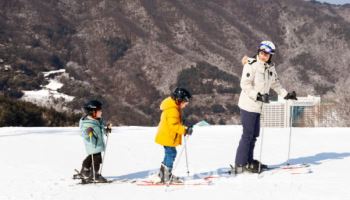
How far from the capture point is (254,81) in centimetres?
660

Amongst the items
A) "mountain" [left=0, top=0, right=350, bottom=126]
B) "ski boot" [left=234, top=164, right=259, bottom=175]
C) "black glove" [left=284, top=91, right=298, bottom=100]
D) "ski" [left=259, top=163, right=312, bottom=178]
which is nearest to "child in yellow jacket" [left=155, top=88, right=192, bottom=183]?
"ski boot" [left=234, top=164, right=259, bottom=175]

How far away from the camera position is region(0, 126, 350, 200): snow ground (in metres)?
5.27

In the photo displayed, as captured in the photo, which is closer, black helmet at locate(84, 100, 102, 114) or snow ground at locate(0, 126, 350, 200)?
snow ground at locate(0, 126, 350, 200)

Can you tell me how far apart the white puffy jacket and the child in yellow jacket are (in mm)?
825

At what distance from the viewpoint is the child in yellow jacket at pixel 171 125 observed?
6.03 m

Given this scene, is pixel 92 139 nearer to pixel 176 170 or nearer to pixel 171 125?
pixel 171 125

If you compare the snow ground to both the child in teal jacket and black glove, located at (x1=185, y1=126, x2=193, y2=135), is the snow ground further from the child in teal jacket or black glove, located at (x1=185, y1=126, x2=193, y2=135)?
black glove, located at (x1=185, y1=126, x2=193, y2=135)

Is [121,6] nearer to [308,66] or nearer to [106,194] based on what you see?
[308,66]

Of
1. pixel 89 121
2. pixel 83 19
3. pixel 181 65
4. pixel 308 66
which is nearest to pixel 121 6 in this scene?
pixel 83 19

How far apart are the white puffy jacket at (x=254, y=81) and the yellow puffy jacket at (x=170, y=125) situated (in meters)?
0.96

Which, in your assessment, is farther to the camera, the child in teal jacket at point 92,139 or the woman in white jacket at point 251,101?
the woman in white jacket at point 251,101

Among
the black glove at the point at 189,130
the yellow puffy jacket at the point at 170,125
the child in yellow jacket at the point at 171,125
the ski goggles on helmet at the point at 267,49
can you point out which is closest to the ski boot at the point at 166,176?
the child in yellow jacket at the point at 171,125

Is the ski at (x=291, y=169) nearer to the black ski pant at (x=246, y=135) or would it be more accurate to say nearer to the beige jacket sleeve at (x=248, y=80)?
the black ski pant at (x=246, y=135)

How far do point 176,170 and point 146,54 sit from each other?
16076cm
